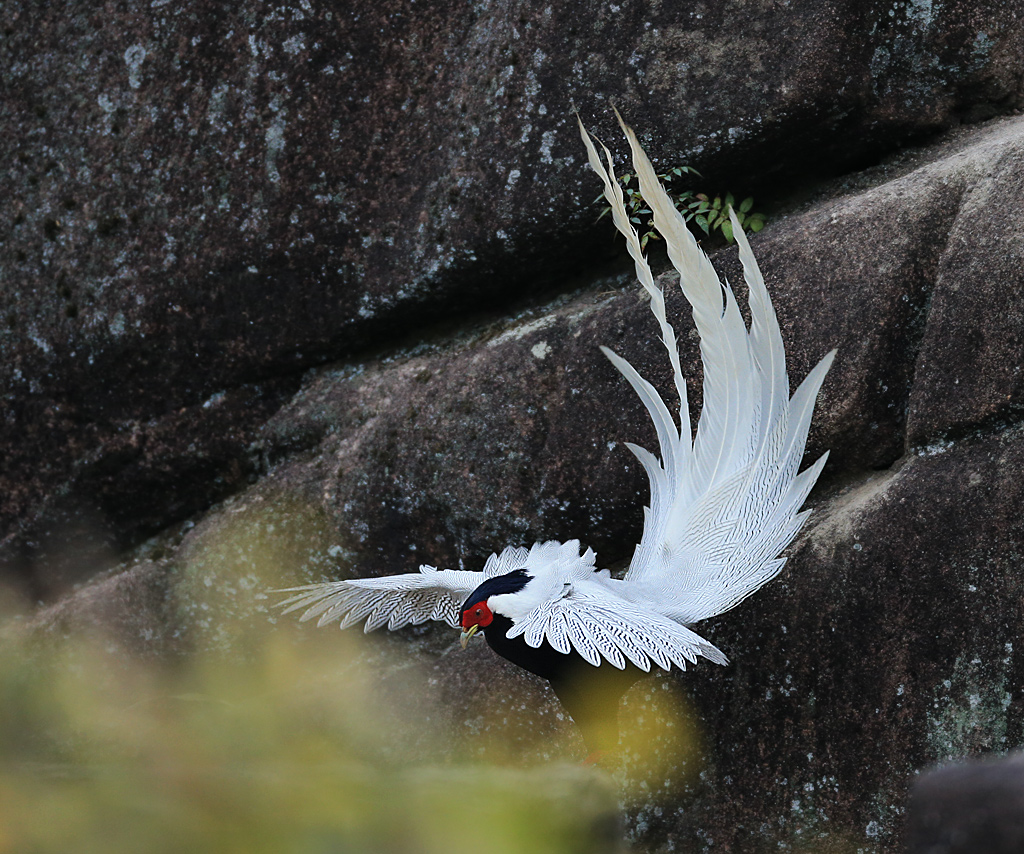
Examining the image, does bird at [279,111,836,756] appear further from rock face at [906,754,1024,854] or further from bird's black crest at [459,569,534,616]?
rock face at [906,754,1024,854]

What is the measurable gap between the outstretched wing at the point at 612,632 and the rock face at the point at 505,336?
2.42 feet

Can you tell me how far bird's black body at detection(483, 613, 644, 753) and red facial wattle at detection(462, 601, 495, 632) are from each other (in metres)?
0.02

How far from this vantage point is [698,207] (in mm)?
3846

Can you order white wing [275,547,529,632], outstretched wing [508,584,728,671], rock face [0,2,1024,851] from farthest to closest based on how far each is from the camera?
white wing [275,547,529,632], rock face [0,2,1024,851], outstretched wing [508,584,728,671]

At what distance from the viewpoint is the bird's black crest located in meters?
2.88

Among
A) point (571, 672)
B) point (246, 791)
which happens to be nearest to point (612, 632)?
point (571, 672)

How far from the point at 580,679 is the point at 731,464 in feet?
2.52

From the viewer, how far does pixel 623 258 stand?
13.7ft

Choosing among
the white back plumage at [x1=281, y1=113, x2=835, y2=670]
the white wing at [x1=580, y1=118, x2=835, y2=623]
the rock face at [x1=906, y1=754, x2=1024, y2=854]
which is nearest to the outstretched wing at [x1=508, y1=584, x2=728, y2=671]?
the white back plumage at [x1=281, y1=113, x2=835, y2=670]

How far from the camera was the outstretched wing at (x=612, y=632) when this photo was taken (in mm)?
2467

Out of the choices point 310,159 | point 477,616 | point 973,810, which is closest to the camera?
point 973,810

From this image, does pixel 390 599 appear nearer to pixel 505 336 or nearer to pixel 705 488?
pixel 705 488

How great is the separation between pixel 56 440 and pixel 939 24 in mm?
4136

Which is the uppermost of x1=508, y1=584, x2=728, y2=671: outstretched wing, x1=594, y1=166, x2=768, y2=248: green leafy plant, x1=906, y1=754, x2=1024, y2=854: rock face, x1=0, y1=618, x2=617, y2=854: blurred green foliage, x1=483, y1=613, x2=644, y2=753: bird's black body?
x1=0, y1=618, x2=617, y2=854: blurred green foliage
